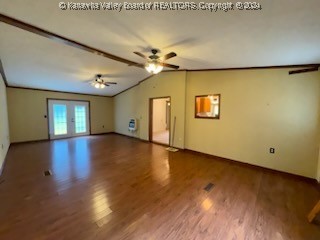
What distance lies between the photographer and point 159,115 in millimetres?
9719

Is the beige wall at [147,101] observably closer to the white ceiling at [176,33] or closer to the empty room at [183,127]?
the empty room at [183,127]

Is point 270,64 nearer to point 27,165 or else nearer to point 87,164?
point 87,164

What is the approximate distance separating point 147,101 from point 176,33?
4.37 metres

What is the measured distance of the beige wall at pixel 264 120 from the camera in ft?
10.6

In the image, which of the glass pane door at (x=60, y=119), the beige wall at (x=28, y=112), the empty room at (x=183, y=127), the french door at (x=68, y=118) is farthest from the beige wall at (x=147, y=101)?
the glass pane door at (x=60, y=119)

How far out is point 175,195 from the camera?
8.66 ft

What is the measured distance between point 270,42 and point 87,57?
3.71m

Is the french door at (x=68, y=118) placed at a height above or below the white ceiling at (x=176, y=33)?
below

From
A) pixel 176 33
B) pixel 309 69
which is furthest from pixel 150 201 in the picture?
pixel 309 69

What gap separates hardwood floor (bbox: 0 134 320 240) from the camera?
1865 mm

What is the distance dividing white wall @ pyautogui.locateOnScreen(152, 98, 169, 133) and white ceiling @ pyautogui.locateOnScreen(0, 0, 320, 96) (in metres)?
5.55

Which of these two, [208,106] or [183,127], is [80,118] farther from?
[208,106]

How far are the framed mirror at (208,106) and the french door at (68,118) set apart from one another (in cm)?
583

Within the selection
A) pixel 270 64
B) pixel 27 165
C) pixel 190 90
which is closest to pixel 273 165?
pixel 270 64
